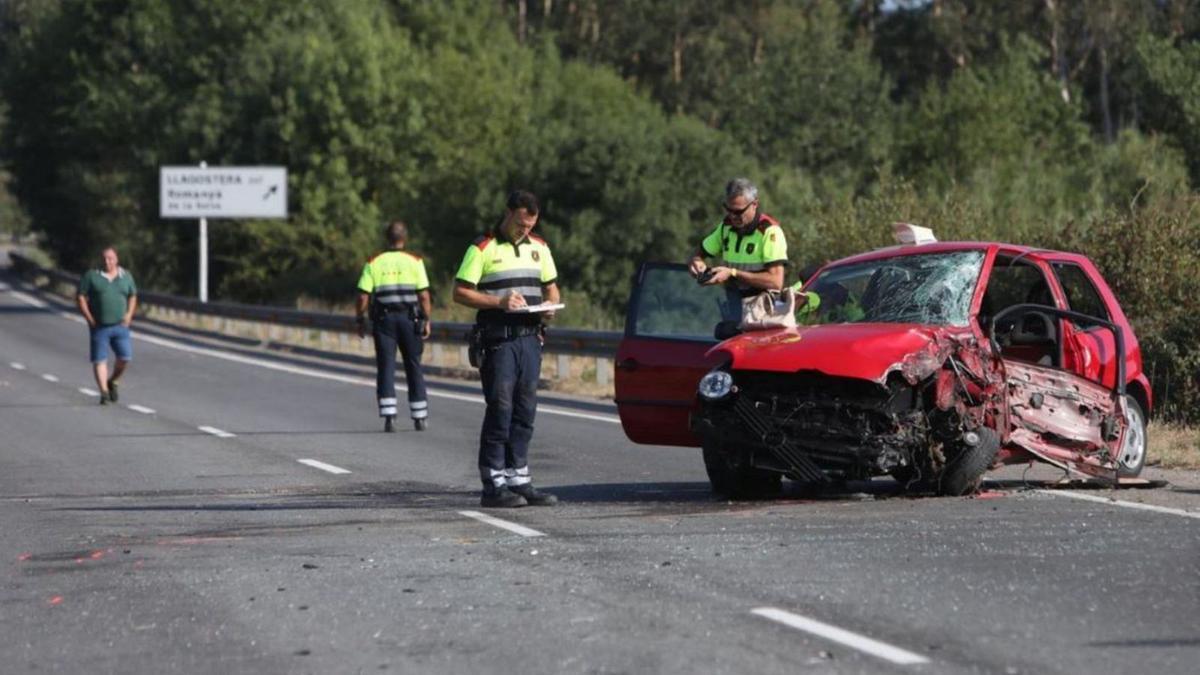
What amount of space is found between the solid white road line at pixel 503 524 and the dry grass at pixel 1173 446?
18.2 ft

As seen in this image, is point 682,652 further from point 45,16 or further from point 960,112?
point 45,16

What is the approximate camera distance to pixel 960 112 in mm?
61750

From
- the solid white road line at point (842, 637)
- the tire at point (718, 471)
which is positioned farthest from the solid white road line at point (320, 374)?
the solid white road line at point (842, 637)

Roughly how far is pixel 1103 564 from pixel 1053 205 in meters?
31.8

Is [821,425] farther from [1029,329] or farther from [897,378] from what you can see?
[1029,329]

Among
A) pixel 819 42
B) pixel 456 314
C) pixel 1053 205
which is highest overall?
pixel 819 42

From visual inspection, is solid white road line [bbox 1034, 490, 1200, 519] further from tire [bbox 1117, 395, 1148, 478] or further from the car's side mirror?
the car's side mirror

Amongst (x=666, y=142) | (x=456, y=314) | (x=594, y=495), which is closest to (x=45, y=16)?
(x=666, y=142)

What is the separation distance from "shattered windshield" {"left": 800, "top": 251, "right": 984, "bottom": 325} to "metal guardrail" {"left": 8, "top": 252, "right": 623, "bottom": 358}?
31.9 feet

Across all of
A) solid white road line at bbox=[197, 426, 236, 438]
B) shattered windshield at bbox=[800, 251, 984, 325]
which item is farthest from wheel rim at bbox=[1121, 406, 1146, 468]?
solid white road line at bbox=[197, 426, 236, 438]

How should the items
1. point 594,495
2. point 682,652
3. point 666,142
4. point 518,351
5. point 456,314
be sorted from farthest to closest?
1. point 666,142
2. point 456,314
3. point 594,495
4. point 518,351
5. point 682,652

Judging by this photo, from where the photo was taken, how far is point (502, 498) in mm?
11781

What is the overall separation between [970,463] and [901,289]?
1.39 metres

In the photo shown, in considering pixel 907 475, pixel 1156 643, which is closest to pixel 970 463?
pixel 907 475
